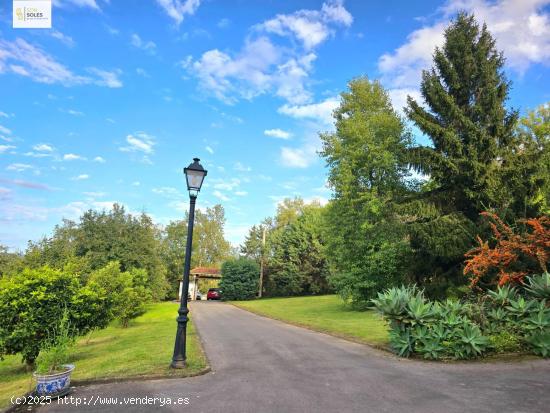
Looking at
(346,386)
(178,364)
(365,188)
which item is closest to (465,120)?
(365,188)

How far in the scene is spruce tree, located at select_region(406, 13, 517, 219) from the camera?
17.2 meters

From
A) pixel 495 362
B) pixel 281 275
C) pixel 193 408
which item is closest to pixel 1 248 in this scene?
pixel 281 275

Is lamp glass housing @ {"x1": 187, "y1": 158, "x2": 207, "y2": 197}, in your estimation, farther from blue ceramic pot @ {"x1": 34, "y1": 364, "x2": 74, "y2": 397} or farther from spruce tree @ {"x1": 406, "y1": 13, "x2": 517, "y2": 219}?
spruce tree @ {"x1": 406, "y1": 13, "x2": 517, "y2": 219}

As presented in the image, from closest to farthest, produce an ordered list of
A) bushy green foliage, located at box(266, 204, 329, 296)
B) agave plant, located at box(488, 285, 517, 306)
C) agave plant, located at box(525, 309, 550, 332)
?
agave plant, located at box(525, 309, 550, 332), agave plant, located at box(488, 285, 517, 306), bushy green foliage, located at box(266, 204, 329, 296)

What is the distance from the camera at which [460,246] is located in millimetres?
16703

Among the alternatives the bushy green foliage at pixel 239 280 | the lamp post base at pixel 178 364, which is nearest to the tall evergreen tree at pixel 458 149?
the lamp post base at pixel 178 364

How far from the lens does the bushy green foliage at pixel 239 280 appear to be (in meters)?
45.1

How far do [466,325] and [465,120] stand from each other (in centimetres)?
1279

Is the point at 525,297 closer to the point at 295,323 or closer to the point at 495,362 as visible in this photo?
the point at 495,362

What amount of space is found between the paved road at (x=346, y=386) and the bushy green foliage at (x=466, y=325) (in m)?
0.49

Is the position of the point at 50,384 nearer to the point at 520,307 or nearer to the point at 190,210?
the point at 190,210

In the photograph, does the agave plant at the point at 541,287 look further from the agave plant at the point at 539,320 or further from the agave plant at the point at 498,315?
the agave plant at the point at 498,315

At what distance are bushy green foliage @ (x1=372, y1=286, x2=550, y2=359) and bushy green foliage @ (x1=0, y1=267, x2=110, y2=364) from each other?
7776 millimetres

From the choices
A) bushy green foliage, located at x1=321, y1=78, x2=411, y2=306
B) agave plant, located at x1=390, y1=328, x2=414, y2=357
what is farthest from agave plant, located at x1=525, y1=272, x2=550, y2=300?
bushy green foliage, located at x1=321, y1=78, x2=411, y2=306
